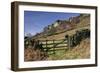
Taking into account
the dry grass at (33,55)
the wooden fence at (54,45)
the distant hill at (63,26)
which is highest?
the distant hill at (63,26)

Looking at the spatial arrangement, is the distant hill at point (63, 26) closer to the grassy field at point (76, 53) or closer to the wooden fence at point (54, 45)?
the wooden fence at point (54, 45)

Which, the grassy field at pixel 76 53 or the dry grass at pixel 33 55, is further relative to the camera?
the grassy field at pixel 76 53

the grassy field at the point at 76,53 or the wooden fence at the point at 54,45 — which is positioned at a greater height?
the wooden fence at the point at 54,45

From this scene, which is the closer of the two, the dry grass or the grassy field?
the dry grass

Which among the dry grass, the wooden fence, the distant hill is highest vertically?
the distant hill

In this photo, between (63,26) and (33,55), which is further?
(63,26)

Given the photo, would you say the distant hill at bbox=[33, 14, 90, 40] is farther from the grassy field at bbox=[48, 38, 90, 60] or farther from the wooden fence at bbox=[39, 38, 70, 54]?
the grassy field at bbox=[48, 38, 90, 60]

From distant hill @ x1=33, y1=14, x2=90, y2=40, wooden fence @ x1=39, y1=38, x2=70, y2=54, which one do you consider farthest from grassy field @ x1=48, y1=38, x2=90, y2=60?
distant hill @ x1=33, y1=14, x2=90, y2=40

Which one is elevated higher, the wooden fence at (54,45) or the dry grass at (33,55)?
the wooden fence at (54,45)

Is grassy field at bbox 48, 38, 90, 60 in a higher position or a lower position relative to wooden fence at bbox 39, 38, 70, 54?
lower

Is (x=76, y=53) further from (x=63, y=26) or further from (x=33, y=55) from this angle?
(x=33, y=55)

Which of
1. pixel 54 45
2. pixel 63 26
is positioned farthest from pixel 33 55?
pixel 63 26

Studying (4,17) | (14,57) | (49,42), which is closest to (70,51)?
(49,42)

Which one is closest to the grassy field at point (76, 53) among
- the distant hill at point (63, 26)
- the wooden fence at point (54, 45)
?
the wooden fence at point (54, 45)
